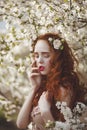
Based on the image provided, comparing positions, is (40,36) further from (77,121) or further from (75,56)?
(77,121)

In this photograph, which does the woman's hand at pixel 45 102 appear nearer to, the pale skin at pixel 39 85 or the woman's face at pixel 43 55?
the pale skin at pixel 39 85

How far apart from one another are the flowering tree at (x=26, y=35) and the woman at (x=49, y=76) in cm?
4

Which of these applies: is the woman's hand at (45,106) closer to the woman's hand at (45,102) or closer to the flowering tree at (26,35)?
the woman's hand at (45,102)

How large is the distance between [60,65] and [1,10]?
0.58 metres

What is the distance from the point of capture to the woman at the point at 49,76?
3.38 meters

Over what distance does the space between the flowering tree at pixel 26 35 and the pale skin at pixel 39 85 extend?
43mm

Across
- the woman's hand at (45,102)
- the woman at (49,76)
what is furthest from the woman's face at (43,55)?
the woman's hand at (45,102)

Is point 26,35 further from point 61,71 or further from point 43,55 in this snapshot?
point 61,71

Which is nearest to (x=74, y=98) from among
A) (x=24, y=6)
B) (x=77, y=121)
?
(x=77, y=121)

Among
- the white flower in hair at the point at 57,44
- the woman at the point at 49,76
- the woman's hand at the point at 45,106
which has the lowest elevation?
the woman's hand at the point at 45,106

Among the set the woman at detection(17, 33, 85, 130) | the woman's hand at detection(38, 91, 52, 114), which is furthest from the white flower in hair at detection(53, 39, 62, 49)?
the woman's hand at detection(38, 91, 52, 114)

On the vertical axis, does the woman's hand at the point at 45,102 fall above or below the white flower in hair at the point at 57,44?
below

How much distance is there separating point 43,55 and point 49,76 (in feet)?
0.51

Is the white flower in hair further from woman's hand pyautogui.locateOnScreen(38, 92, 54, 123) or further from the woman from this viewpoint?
woman's hand pyautogui.locateOnScreen(38, 92, 54, 123)
